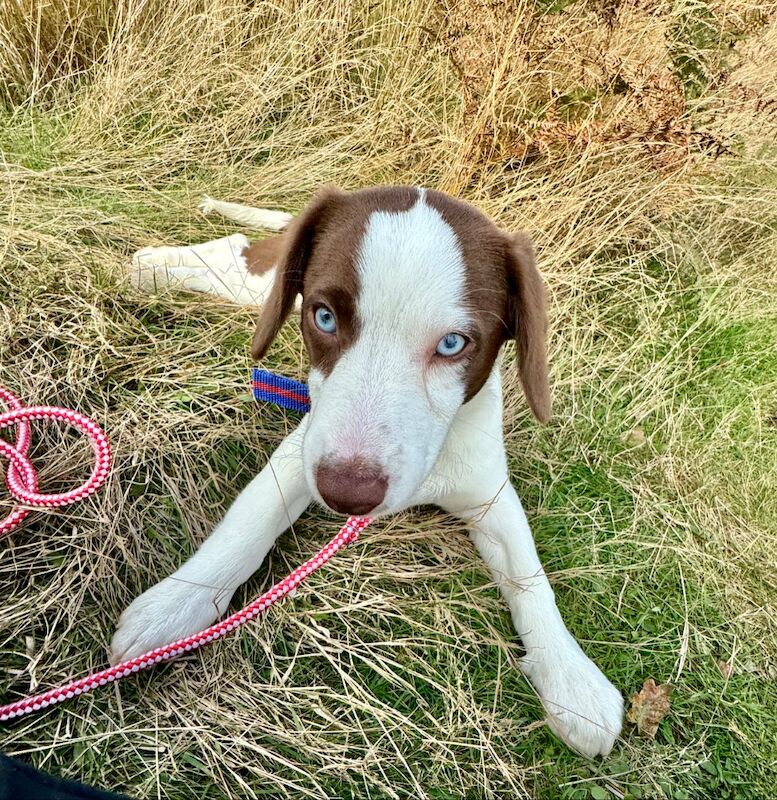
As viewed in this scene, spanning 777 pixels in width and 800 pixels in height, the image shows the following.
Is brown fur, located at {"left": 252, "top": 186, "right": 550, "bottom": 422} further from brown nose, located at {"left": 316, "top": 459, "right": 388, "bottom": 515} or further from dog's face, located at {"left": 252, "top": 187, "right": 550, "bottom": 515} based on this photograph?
brown nose, located at {"left": 316, "top": 459, "right": 388, "bottom": 515}

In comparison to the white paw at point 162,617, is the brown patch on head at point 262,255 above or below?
above

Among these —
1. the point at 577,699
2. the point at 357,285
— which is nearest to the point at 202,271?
the point at 357,285

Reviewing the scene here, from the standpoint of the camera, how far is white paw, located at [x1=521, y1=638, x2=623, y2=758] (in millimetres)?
2398

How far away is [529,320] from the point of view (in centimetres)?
226

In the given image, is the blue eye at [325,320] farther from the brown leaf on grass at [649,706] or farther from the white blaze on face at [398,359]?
the brown leaf on grass at [649,706]

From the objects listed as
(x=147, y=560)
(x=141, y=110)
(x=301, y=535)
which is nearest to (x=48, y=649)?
(x=147, y=560)

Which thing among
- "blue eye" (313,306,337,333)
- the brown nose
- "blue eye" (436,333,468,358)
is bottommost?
the brown nose

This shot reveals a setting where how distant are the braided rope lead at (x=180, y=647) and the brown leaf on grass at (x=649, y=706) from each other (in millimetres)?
1194

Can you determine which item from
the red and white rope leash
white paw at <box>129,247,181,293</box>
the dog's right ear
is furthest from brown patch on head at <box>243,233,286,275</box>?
the red and white rope leash

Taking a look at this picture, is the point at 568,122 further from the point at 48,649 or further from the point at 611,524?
the point at 48,649

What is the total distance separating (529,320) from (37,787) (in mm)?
1776

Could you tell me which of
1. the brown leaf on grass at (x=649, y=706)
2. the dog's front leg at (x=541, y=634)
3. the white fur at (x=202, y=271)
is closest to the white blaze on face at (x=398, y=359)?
the dog's front leg at (x=541, y=634)

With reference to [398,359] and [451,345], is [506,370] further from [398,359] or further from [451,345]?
[398,359]

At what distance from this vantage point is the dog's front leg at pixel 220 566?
2348mm
